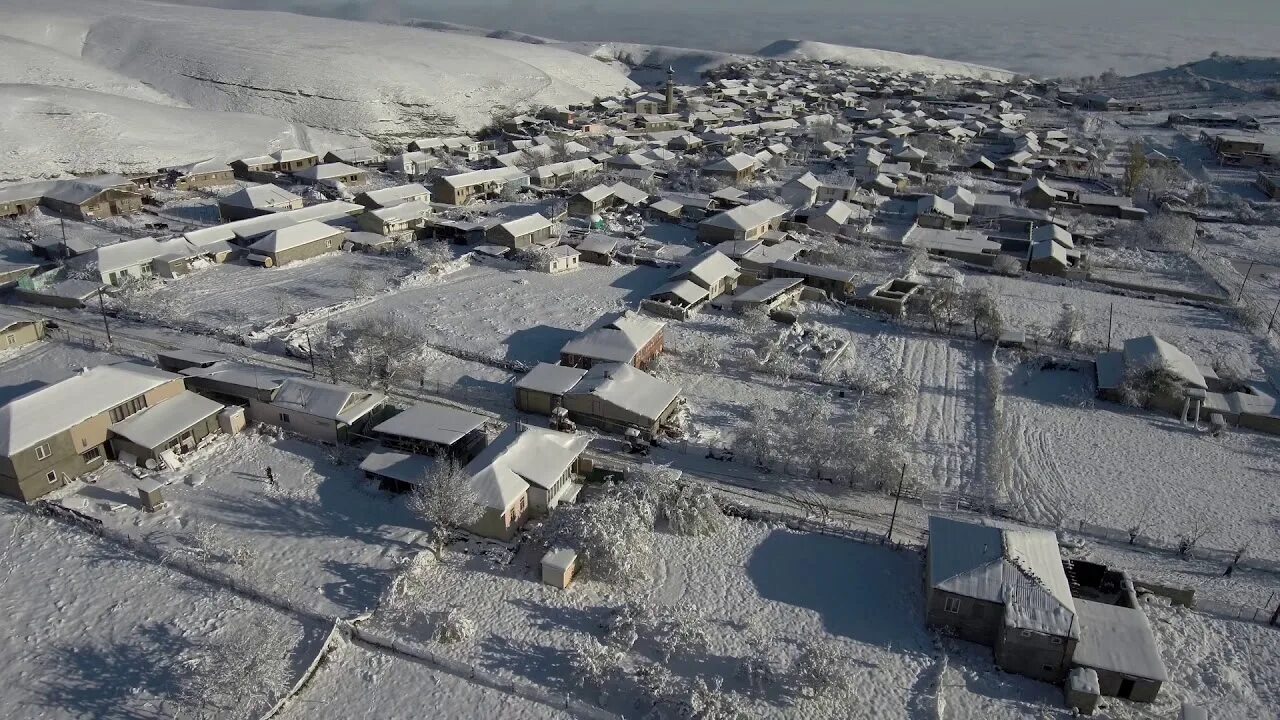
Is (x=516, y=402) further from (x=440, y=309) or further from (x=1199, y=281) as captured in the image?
(x=1199, y=281)

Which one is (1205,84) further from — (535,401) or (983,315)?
(535,401)

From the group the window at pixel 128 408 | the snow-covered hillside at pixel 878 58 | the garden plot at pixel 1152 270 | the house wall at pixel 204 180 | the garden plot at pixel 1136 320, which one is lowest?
the garden plot at pixel 1136 320

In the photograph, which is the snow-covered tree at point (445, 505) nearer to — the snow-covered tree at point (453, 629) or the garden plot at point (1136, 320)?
the snow-covered tree at point (453, 629)

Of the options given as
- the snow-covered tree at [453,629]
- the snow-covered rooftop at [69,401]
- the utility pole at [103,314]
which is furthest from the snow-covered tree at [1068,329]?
the utility pole at [103,314]

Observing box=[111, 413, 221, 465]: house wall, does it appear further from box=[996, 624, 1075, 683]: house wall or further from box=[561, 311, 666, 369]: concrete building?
→ box=[996, 624, 1075, 683]: house wall

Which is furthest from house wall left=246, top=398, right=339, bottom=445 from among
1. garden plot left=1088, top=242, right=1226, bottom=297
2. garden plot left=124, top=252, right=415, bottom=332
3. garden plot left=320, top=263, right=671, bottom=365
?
garden plot left=1088, top=242, right=1226, bottom=297

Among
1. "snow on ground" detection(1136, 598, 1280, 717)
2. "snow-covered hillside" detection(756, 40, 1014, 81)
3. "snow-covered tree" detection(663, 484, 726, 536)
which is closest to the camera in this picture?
"snow on ground" detection(1136, 598, 1280, 717)
